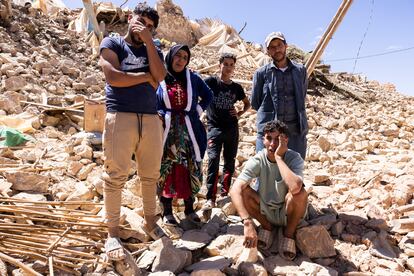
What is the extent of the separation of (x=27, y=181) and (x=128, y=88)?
1394 millimetres

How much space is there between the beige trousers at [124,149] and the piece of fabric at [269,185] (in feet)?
2.33

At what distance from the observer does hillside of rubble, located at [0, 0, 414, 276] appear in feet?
7.78

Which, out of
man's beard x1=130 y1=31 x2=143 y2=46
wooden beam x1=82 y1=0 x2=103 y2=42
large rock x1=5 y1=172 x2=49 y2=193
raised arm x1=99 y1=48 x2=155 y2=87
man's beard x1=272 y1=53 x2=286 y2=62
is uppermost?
wooden beam x1=82 y1=0 x2=103 y2=42

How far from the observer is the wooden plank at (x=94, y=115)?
445 centimetres

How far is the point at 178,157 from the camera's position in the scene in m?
2.88

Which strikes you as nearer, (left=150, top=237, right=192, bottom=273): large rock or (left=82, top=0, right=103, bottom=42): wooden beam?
(left=150, top=237, right=192, bottom=273): large rock

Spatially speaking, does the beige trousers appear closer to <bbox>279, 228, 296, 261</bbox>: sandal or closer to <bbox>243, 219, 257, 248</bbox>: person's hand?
<bbox>243, 219, 257, 248</bbox>: person's hand

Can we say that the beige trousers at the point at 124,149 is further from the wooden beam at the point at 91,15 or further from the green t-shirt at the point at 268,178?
the wooden beam at the point at 91,15

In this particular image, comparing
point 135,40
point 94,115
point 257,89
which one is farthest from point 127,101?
point 94,115

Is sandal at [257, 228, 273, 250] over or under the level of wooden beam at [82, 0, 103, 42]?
under

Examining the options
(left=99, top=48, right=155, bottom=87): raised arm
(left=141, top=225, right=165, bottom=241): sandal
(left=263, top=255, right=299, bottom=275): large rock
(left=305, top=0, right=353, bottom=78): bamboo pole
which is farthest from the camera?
(left=305, top=0, right=353, bottom=78): bamboo pole

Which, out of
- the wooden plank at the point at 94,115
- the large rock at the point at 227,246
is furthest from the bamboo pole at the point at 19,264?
the wooden plank at the point at 94,115

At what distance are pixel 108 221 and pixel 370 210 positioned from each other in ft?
7.38

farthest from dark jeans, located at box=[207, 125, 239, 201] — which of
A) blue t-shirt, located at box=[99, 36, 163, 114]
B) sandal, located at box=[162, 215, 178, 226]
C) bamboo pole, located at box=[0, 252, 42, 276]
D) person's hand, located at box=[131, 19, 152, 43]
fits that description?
bamboo pole, located at box=[0, 252, 42, 276]
